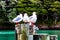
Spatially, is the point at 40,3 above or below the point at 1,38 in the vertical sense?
above

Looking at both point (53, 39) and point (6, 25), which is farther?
point (6, 25)

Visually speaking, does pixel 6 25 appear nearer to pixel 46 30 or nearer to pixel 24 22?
pixel 46 30

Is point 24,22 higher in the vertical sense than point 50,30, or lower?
higher

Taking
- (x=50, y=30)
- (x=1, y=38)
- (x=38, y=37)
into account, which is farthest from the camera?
(x=50, y=30)

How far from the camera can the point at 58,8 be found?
6.77 meters

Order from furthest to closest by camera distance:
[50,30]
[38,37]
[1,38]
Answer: [50,30]
[1,38]
[38,37]

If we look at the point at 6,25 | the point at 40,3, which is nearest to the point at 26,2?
the point at 40,3

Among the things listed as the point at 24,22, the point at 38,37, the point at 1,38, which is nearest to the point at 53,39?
the point at 38,37

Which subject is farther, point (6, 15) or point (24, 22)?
point (6, 15)

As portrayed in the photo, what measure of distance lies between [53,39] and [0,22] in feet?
16.2

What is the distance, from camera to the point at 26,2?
6.88 m

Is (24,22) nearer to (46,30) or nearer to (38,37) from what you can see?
(38,37)

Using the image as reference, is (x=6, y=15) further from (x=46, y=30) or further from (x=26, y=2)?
(x=46, y=30)

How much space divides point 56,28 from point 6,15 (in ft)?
4.80
